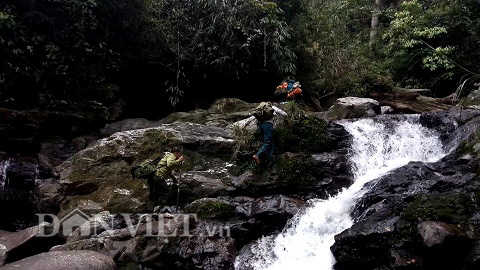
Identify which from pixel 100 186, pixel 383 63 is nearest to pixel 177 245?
pixel 100 186

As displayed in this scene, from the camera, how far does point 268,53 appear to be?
13.6m

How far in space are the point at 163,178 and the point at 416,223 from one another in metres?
4.28

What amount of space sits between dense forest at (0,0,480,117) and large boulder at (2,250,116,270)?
6.12m

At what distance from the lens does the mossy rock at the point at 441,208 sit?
5855mm

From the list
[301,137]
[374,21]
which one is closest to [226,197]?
[301,137]

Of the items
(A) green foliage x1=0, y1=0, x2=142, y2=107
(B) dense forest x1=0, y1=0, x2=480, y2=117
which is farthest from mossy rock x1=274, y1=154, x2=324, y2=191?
(A) green foliage x1=0, y1=0, x2=142, y2=107

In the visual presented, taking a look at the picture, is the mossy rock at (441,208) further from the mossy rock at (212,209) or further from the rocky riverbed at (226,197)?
the mossy rock at (212,209)

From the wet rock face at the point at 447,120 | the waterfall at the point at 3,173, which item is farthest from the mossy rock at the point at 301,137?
the waterfall at the point at 3,173

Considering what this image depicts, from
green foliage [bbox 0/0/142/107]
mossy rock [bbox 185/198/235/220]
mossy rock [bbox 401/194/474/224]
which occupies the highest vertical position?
green foliage [bbox 0/0/142/107]

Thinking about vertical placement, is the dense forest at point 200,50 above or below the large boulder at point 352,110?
above

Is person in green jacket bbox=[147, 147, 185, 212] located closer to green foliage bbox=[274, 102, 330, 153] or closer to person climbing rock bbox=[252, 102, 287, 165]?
person climbing rock bbox=[252, 102, 287, 165]

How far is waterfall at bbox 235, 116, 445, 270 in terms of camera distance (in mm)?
6762

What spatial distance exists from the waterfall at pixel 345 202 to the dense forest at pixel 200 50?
2.75 m

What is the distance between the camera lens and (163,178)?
7.64 metres
